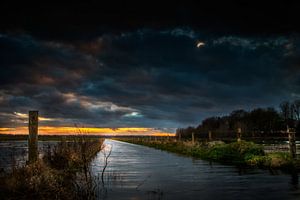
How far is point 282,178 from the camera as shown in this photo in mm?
16328

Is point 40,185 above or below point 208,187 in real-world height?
above

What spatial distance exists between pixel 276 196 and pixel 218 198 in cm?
177

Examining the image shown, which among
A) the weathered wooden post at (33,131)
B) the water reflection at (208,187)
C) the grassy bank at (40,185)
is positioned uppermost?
the weathered wooden post at (33,131)

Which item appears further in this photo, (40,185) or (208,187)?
(208,187)

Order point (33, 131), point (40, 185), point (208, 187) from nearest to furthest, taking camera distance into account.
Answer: point (40, 185) < point (208, 187) < point (33, 131)

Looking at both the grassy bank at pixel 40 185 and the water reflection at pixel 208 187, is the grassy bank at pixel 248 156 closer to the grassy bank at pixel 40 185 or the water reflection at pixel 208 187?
the water reflection at pixel 208 187

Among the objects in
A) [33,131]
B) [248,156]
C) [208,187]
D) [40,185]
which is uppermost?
[33,131]

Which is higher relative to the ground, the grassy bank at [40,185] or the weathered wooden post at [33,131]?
the weathered wooden post at [33,131]

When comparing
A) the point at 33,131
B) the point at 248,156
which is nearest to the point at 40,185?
the point at 33,131

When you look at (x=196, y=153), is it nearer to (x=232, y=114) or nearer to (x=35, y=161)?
→ (x=35, y=161)

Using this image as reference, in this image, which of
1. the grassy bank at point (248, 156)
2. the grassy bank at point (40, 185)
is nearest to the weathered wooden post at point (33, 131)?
the grassy bank at point (40, 185)

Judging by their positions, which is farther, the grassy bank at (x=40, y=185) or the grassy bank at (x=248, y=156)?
the grassy bank at (x=248, y=156)

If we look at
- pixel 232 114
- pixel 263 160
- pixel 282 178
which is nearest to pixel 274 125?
pixel 232 114

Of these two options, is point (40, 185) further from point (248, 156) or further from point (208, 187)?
point (248, 156)
